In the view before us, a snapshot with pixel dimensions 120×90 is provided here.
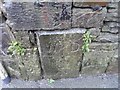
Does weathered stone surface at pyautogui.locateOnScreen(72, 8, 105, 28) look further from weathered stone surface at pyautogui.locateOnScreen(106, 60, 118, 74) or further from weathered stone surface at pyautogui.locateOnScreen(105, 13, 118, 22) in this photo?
weathered stone surface at pyautogui.locateOnScreen(106, 60, 118, 74)

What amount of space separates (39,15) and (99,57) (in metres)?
0.77

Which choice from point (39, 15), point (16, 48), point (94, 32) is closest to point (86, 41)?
point (94, 32)

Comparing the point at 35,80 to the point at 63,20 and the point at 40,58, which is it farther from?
the point at 63,20

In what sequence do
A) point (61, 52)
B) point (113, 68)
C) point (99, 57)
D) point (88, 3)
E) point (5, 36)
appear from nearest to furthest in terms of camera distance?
1. point (88, 3)
2. point (5, 36)
3. point (61, 52)
4. point (99, 57)
5. point (113, 68)

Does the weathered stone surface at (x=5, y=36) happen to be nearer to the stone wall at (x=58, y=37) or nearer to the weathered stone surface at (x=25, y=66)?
the stone wall at (x=58, y=37)

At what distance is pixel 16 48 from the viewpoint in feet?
6.70

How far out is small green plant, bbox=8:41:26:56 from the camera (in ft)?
6.61

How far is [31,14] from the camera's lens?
1745 millimetres

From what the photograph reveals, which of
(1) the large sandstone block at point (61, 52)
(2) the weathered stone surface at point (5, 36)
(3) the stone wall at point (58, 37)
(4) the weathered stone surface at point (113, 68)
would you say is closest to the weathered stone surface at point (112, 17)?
(3) the stone wall at point (58, 37)

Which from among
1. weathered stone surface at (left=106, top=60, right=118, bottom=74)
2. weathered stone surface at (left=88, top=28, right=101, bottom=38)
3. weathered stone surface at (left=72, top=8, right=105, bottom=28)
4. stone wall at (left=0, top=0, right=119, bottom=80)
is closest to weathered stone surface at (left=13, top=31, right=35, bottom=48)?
stone wall at (left=0, top=0, right=119, bottom=80)

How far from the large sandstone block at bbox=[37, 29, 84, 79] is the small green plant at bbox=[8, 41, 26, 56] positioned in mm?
163

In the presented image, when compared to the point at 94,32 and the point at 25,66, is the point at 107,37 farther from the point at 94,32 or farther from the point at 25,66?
the point at 25,66

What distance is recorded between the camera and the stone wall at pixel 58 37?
175cm

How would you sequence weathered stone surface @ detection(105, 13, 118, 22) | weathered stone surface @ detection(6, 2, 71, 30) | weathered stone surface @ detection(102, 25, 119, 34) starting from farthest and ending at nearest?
weathered stone surface @ detection(102, 25, 119, 34) → weathered stone surface @ detection(105, 13, 118, 22) → weathered stone surface @ detection(6, 2, 71, 30)
